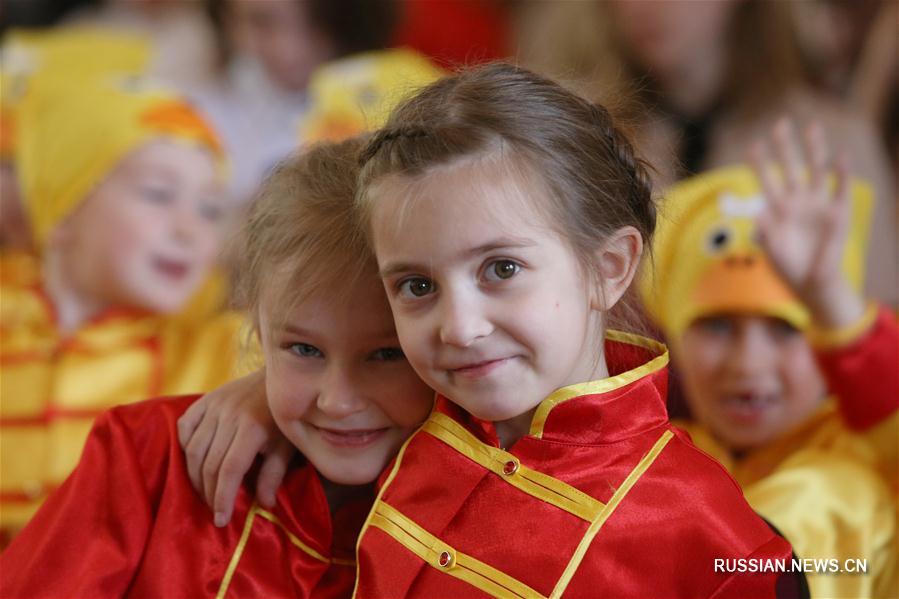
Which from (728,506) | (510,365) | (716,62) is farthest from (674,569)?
(716,62)

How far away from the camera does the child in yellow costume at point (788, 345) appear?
4.31 feet

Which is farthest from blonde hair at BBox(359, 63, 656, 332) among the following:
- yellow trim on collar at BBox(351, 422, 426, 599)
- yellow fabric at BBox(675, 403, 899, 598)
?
yellow fabric at BBox(675, 403, 899, 598)

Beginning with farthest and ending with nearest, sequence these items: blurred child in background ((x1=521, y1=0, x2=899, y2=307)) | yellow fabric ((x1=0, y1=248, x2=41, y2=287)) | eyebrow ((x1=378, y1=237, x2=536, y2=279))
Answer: blurred child in background ((x1=521, y1=0, x2=899, y2=307))
yellow fabric ((x1=0, y1=248, x2=41, y2=287))
eyebrow ((x1=378, y1=237, x2=536, y2=279))

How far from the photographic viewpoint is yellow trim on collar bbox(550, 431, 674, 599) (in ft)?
2.86

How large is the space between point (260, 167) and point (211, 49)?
408mm

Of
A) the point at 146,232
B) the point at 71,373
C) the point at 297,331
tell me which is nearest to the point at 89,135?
the point at 146,232

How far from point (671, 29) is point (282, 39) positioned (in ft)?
2.94

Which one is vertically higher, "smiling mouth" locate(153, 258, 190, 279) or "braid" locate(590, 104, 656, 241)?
"braid" locate(590, 104, 656, 241)

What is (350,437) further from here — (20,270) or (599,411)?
(20,270)

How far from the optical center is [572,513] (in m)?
0.89

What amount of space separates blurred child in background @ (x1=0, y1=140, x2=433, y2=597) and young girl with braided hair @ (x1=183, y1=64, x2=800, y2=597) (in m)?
0.07

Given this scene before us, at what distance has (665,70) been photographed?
223cm

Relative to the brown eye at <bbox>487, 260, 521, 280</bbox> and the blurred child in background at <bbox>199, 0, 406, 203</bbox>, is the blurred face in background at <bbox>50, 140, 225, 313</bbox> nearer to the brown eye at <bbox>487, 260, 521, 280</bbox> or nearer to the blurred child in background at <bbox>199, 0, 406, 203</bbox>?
the blurred child in background at <bbox>199, 0, 406, 203</bbox>

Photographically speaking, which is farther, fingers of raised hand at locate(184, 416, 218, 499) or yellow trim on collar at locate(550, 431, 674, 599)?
fingers of raised hand at locate(184, 416, 218, 499)
